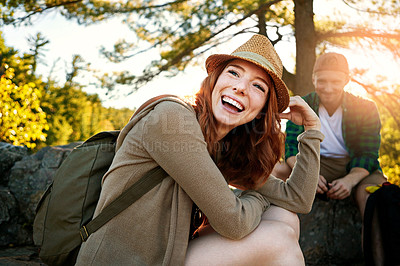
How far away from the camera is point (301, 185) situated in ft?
6.84

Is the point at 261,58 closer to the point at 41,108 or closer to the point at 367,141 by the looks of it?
the point at 367,141

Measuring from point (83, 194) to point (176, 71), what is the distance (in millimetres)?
5103

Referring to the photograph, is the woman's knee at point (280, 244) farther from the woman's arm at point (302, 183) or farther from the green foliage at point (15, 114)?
the green foliage at point (15, 114)

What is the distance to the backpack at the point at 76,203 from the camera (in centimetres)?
149

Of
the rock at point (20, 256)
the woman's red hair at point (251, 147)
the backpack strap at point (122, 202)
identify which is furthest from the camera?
the rock at point (20, 256)

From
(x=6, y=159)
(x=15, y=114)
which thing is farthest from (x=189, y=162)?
(x=15, y=114)

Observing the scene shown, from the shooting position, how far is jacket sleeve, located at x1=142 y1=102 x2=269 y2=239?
1.48 metres

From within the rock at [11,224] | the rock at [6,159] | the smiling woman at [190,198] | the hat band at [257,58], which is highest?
the hat band at [257,58]

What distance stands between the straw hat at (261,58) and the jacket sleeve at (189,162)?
0.55 m

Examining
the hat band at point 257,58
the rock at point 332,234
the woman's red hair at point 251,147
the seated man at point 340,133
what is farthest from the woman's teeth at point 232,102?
the rock at point 332,234

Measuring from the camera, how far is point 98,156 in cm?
162

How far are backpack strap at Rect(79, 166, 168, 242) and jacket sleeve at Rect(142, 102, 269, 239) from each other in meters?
0.08

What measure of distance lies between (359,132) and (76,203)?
2621 mm

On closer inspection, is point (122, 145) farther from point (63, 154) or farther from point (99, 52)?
point (99, 52)
